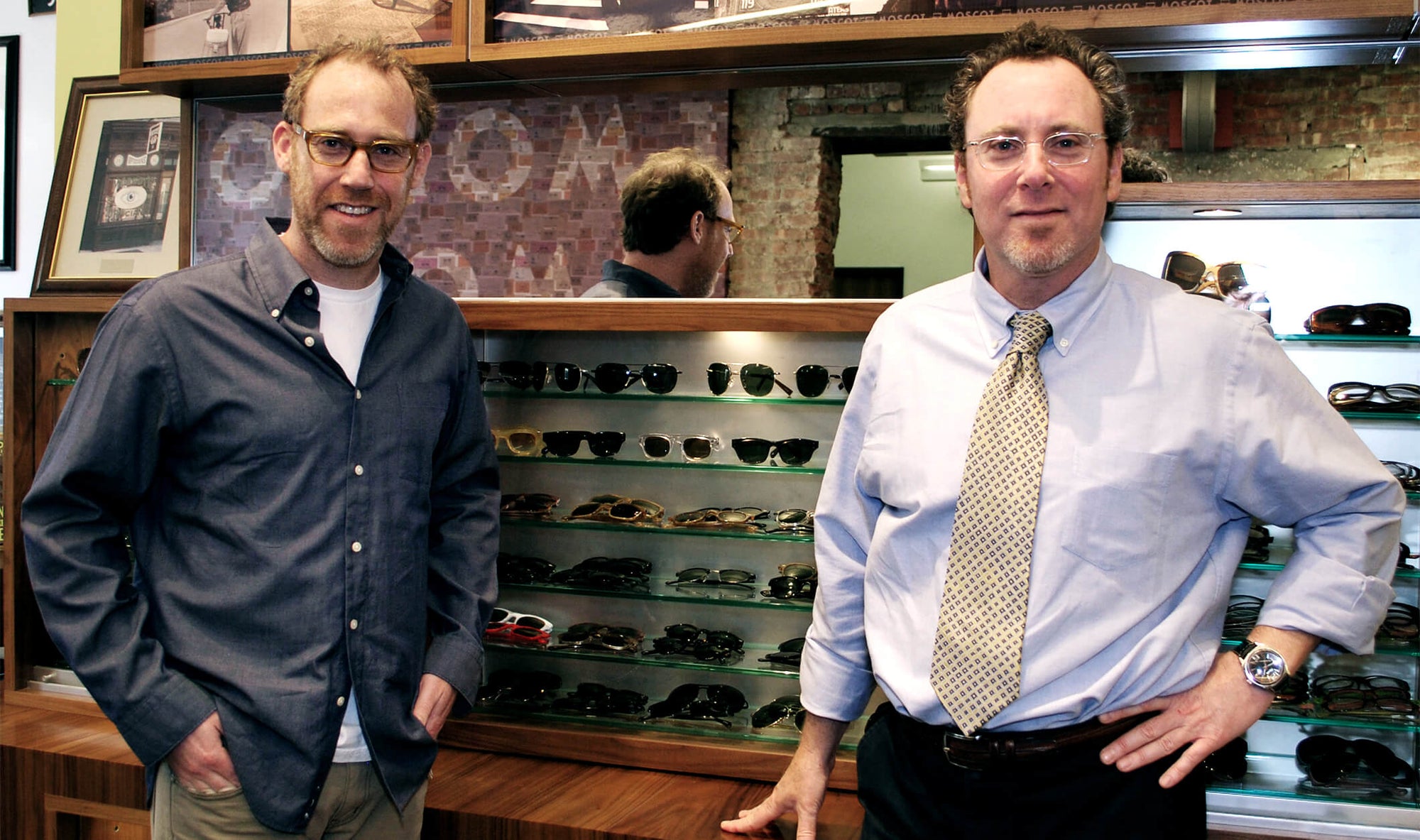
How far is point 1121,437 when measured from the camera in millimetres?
1955

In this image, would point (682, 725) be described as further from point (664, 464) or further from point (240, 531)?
point (240, 531)

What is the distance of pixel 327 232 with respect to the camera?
7.51 feet

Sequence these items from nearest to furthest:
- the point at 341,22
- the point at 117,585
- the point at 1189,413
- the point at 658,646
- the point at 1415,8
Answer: the point at 1189,413 → the point at 117,585 → the point at 1415,8 → the point at 658,646 → the point at 341,22

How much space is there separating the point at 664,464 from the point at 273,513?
146 cm

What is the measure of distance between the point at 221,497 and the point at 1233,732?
1999mm

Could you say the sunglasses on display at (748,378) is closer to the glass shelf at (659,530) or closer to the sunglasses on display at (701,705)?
the glass shelf at (659,530)

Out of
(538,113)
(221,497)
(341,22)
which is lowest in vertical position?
(221,497)

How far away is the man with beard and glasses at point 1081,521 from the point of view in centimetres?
192

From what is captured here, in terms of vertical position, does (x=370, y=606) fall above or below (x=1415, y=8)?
below

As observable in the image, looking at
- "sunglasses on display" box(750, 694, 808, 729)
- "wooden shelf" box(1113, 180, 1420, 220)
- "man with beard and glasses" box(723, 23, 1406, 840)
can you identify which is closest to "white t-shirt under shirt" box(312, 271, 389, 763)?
"man with beard and glasses" box(723, 23, 1406, 840)

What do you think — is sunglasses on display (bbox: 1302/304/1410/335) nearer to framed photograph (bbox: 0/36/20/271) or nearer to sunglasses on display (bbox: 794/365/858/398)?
sunglasses on display (bbox: 794/365/858/398)

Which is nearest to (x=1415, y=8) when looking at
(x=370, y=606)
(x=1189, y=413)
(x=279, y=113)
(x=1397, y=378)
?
(x=1397, y=378)

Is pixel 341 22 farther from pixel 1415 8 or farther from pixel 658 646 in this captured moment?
pixel 1415 8

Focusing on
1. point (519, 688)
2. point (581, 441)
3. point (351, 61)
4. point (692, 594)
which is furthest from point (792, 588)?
point (351, 61)
